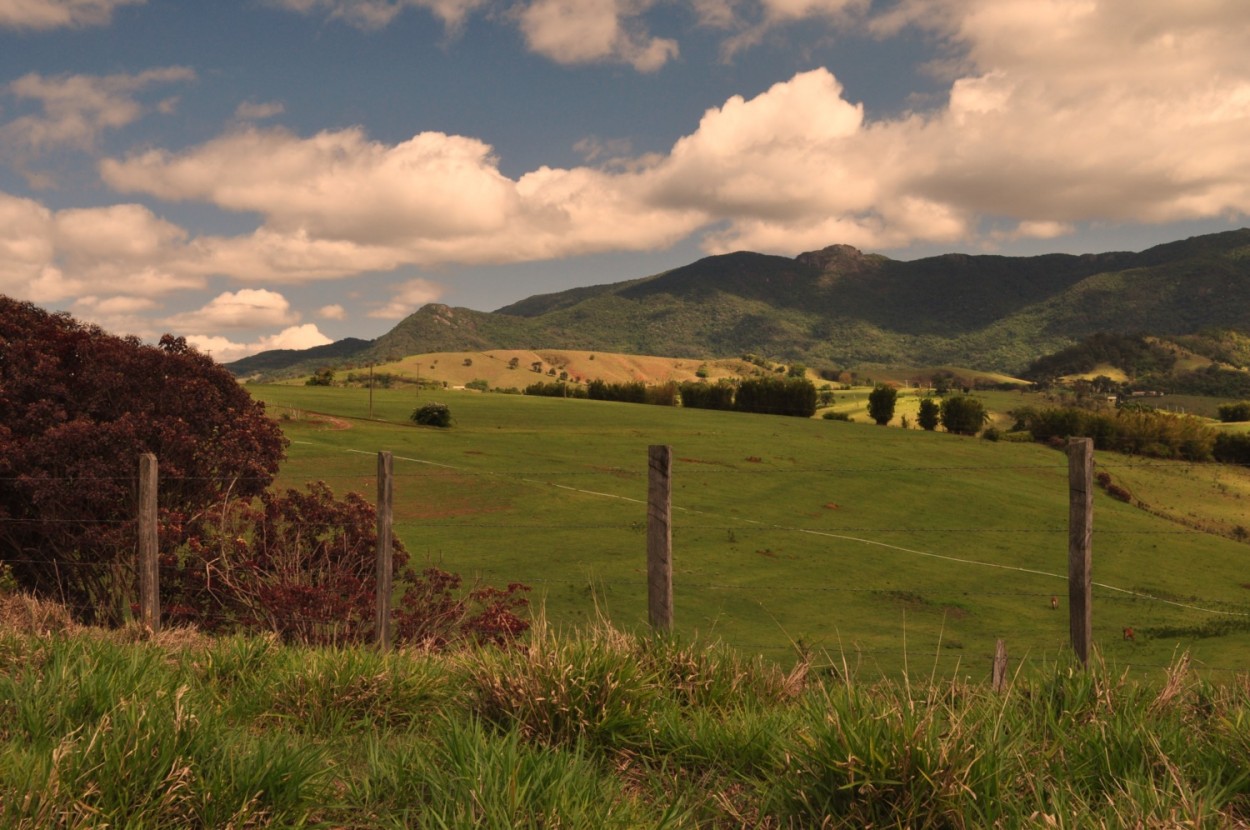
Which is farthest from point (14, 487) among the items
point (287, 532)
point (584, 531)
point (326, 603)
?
point (584, 531)

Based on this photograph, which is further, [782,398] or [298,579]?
[782,398]

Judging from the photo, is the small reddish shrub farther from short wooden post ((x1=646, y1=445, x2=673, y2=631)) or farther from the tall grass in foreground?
the tall grass in foreground

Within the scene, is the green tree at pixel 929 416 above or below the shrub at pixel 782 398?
below

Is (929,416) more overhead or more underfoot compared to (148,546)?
more underfoot

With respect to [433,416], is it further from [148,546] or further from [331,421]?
[148,546]

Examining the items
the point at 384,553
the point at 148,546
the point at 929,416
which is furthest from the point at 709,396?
the point at 384,553

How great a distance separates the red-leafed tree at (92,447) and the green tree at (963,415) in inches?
4169

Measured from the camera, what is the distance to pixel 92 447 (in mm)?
14000

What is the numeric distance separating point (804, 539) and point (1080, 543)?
123 feet

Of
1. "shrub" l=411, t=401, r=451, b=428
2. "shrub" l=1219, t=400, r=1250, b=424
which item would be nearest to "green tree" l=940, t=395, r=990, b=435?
"shrub" l=411, t=401, r=451, b=428

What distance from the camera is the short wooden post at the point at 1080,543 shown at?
339 inches

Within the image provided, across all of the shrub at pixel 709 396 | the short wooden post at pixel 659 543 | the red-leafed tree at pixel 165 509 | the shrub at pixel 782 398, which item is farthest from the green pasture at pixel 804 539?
the shrub at pixel 709 396

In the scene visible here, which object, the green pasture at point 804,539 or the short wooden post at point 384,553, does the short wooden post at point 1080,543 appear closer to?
the green pasture at point 804,539

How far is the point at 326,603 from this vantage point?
13086 millimetres
